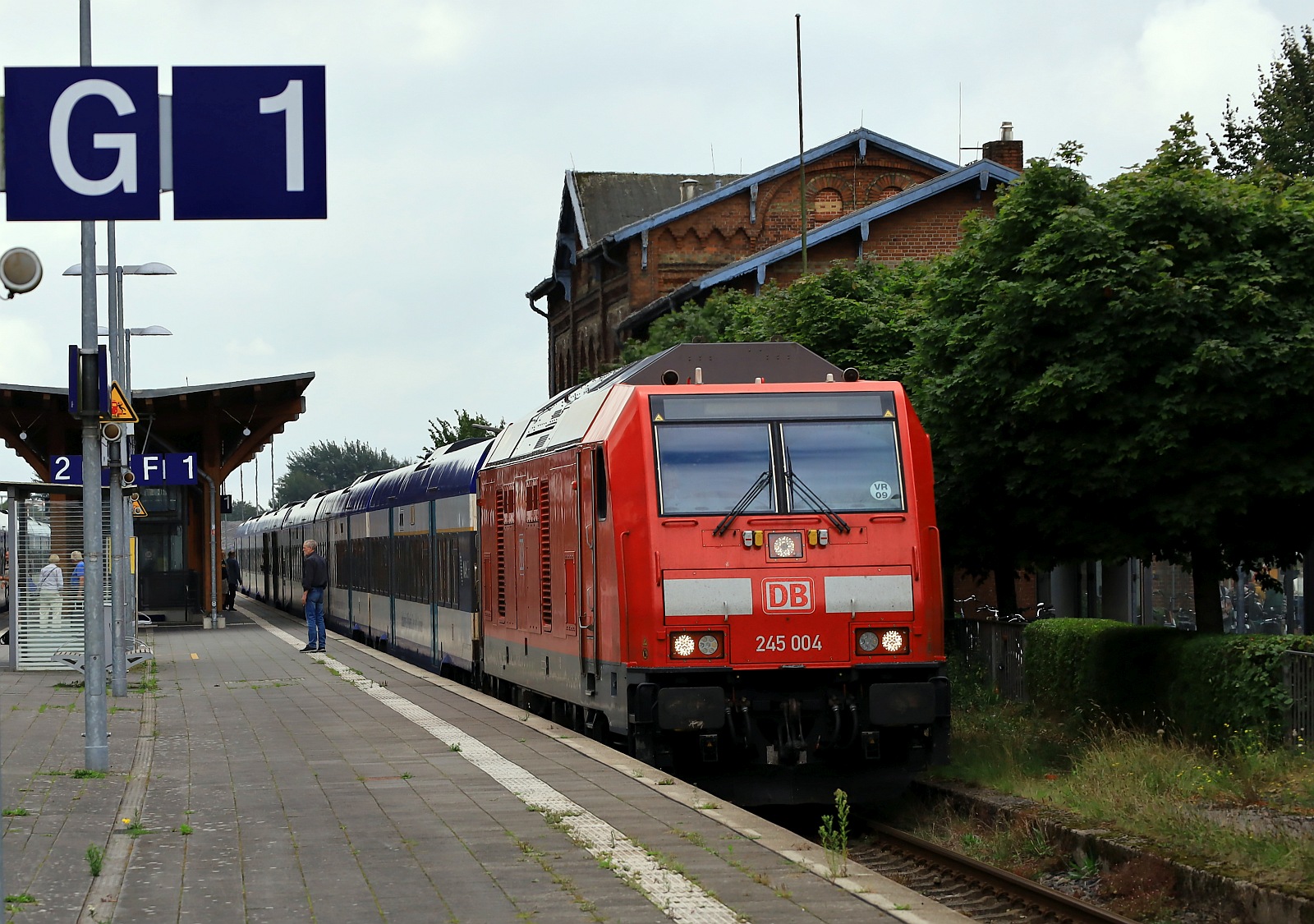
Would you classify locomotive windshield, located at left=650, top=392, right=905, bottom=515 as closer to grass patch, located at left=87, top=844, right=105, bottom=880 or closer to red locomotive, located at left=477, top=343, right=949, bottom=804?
red locomotive, located at left=477, top=343, right=949, bottom=804

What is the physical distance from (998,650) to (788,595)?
25.6 ft

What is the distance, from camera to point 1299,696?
12.8m

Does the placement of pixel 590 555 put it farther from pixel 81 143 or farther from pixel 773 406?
pixel 81 143

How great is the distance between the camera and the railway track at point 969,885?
9734 mm

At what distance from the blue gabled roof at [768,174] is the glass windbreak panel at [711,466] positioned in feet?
119

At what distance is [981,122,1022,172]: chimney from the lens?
46.8 meters

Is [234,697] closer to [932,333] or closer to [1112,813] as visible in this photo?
[932,333]

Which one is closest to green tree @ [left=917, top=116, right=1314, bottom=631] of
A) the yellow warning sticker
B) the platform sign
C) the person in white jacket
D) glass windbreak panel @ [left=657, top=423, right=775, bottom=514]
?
glass windbreak panel @ [left=657, top=423, right=775, bottom=514]

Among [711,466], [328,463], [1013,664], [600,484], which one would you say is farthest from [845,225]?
[328,463]

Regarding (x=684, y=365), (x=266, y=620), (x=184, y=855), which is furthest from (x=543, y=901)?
(x=266, y=620)

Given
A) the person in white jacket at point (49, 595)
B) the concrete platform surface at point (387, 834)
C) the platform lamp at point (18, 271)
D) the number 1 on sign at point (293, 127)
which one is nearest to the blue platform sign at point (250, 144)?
the number 1 on sign at point (293, 127)

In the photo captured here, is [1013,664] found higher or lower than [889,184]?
lower

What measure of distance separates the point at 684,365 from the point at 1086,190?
15.1ft

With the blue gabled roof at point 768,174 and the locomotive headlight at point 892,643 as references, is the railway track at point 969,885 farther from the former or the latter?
the blue gabled roof at point 768,174
